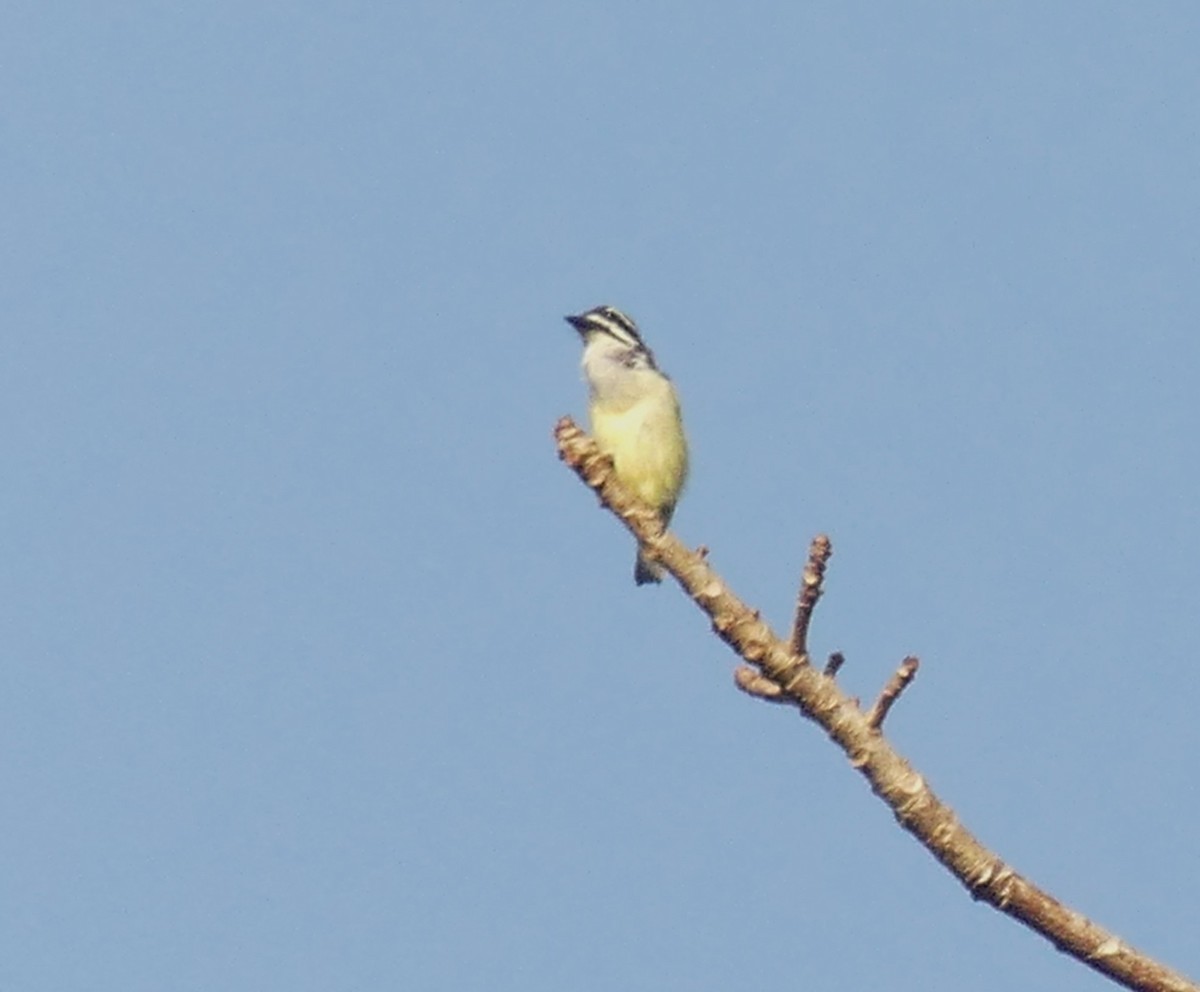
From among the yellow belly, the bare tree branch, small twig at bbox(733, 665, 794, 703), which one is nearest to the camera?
the bare tree branch

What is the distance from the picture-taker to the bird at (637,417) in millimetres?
11023

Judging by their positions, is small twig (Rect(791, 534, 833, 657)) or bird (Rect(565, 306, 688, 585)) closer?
small twig (Rect(791, 534, 833, 657))

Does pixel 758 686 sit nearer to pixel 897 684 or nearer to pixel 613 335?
pixel 897 684

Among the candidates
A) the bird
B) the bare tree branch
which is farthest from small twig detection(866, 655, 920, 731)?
the bird

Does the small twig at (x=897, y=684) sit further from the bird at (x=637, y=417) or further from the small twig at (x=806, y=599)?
the bird at (x=637, y=417)

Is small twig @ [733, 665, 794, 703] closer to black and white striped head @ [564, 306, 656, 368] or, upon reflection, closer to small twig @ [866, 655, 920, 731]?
small twig @ [866, 655, 920, 731]

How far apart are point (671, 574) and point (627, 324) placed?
235 inches

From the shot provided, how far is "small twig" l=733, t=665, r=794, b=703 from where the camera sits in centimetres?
541

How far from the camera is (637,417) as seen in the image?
11.1 metres

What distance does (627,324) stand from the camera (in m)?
11.8

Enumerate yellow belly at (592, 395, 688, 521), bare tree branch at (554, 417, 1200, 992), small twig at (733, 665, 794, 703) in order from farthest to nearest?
1. yellow belly at (592, 395, 688, 521)
2. small twig at (733, 665, 794, 703)
3. bare tree branch at (554, 417, 1200, 992)

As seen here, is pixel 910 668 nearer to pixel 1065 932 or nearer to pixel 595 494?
pixel 1065 932

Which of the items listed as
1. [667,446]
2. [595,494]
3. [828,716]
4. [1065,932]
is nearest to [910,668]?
[828,716]

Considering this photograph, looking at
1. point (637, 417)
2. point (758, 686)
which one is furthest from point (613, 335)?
point (758, 686)
